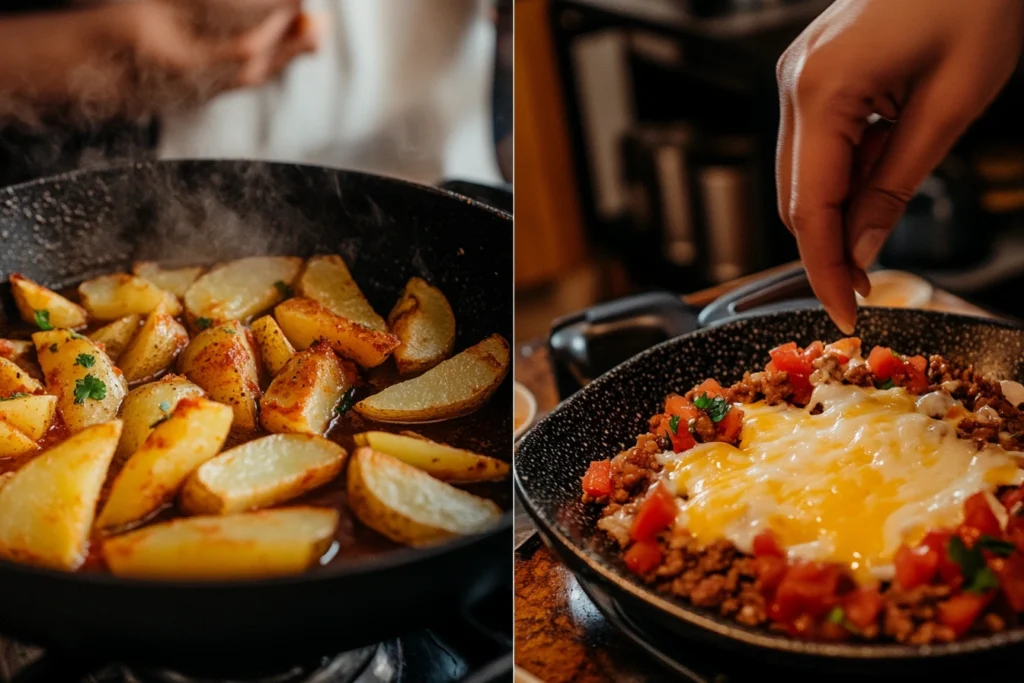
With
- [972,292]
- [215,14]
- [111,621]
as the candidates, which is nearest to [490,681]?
[111,621]

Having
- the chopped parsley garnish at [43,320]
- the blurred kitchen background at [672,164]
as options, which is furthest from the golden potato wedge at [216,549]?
the blurred kitchen background at [672,164]

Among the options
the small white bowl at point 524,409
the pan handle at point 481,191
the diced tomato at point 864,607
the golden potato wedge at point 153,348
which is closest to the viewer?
the diced tomato at point 864,607

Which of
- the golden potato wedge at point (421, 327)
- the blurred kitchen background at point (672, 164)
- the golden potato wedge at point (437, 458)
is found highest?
the golden potato wedge at point (421, 327)

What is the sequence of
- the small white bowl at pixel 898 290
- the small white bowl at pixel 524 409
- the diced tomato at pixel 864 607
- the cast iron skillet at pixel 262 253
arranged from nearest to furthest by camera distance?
1. the cast iron skillet at pixel 262 253
2. the diced tomato at pixel 864 607
3. the small white bowl at pixel 524 409
4. the small white bowl at pixel 898 290

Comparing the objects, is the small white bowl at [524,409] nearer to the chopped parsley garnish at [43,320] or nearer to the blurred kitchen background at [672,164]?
the chopped parsley garnish at [43,320]

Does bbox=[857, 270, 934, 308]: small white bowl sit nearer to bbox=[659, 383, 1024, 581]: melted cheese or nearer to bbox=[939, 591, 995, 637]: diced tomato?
bbox=[659, 383, 1024, 581]: melted cheese

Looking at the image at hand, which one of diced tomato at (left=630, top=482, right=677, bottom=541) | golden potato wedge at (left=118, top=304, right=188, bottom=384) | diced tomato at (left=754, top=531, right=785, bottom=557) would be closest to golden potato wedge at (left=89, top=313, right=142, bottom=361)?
golden potato wedge at (left=118, top=304, right=188, bottom=384)

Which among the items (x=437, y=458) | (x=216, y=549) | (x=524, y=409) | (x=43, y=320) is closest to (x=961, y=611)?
(x=437, y=458)

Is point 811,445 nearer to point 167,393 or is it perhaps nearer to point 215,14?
point 167,393
